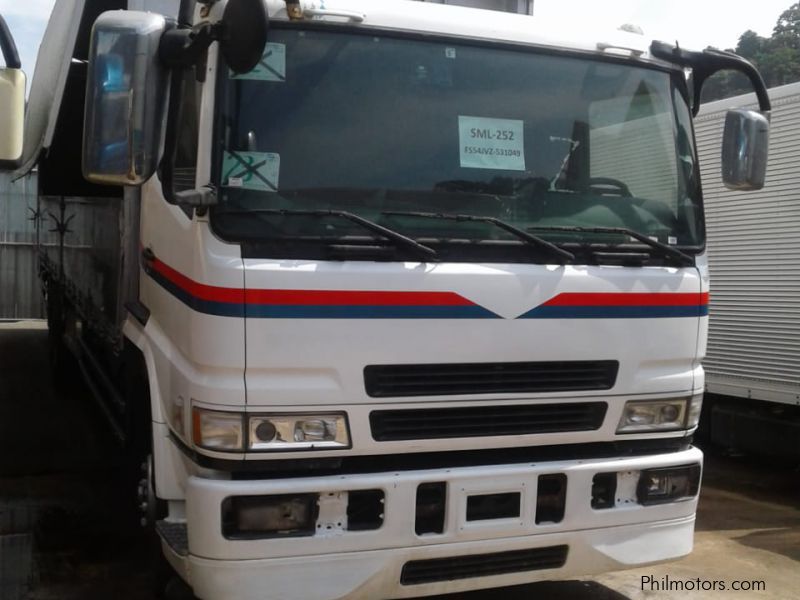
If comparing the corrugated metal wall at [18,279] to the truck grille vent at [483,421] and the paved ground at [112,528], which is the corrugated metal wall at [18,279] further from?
the truck grille vent at [483,421]

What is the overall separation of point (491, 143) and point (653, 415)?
138 centimetres

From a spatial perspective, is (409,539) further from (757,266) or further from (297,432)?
(757,266)

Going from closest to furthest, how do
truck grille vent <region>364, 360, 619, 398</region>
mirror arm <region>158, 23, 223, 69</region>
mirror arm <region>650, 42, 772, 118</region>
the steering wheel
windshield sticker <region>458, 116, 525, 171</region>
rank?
mirror arm <region>158, 23, 223, 69</region>
truck grille vent <region>364, 360, 619, 398</region>
windshield sticker <region>458, 116, 525, 171</region>
the steering wheel
mirror arm <region>650, 42, 772, 118</region>

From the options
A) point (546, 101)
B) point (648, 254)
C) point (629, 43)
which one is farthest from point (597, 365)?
point (629, 43)

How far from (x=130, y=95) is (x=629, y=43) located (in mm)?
2265

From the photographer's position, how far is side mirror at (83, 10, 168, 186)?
3.25 meters

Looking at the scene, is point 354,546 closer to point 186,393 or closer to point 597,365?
point 186,393

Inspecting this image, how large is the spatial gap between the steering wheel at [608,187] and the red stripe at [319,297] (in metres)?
0.91

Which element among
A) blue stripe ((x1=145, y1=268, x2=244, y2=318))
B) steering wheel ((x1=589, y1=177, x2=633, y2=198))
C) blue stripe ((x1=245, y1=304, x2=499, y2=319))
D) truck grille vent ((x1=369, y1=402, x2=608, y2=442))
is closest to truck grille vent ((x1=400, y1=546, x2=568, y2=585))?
truck grille vent ((x1=369, y1=402, x2=608, y2=442))

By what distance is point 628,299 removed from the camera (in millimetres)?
3848

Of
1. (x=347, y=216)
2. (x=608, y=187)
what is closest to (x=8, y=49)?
(x=347, y=216)

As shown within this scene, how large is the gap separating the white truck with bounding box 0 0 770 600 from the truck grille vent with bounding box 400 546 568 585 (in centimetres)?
1

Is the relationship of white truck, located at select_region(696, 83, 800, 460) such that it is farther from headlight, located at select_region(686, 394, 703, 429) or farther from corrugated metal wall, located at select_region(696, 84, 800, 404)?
headlight, located at select_region(686, 394, 703, 429)

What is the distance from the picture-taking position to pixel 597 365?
3818 mm
